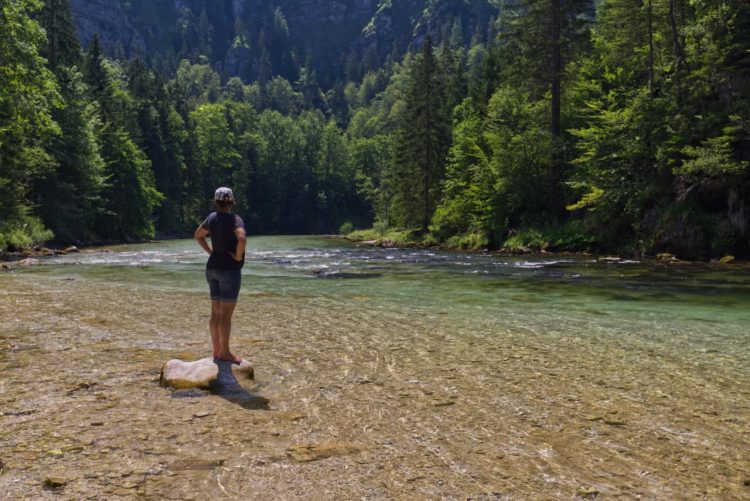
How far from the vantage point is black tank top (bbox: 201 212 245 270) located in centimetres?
737

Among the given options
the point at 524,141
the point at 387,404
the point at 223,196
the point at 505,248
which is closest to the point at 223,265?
the point at 223,196

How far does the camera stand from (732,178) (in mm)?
25406

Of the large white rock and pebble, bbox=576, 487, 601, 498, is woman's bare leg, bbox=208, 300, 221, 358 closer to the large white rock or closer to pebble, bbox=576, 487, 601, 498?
the large white rock

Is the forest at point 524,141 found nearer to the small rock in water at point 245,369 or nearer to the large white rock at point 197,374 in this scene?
the large white rock at point 197,374

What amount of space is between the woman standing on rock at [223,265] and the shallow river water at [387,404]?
2.41ft

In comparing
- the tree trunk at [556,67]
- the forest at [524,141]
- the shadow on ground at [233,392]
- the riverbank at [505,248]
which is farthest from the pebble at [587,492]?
the tree trunk at [556,67]

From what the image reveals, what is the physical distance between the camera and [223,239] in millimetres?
7363

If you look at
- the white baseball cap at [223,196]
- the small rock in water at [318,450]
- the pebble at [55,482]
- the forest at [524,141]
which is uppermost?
the forest at [524,141]

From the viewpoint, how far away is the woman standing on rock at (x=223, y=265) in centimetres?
738

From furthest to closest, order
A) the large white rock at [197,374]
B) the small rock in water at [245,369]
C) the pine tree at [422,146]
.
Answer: the pine tree at [422,146]
the small rock in water at [245,369]
the large white rock at [197,374]

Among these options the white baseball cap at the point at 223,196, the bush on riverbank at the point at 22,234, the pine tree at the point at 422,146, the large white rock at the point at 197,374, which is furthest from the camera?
the pine tree at the point at 422,146

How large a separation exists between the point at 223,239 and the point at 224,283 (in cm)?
62

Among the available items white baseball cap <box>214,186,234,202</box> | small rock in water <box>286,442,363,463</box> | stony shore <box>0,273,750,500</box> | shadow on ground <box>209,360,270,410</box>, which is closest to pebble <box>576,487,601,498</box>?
stony shore <box>0,273,750,500</box>

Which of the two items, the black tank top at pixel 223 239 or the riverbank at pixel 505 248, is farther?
the riverbank at pixel 505 248
